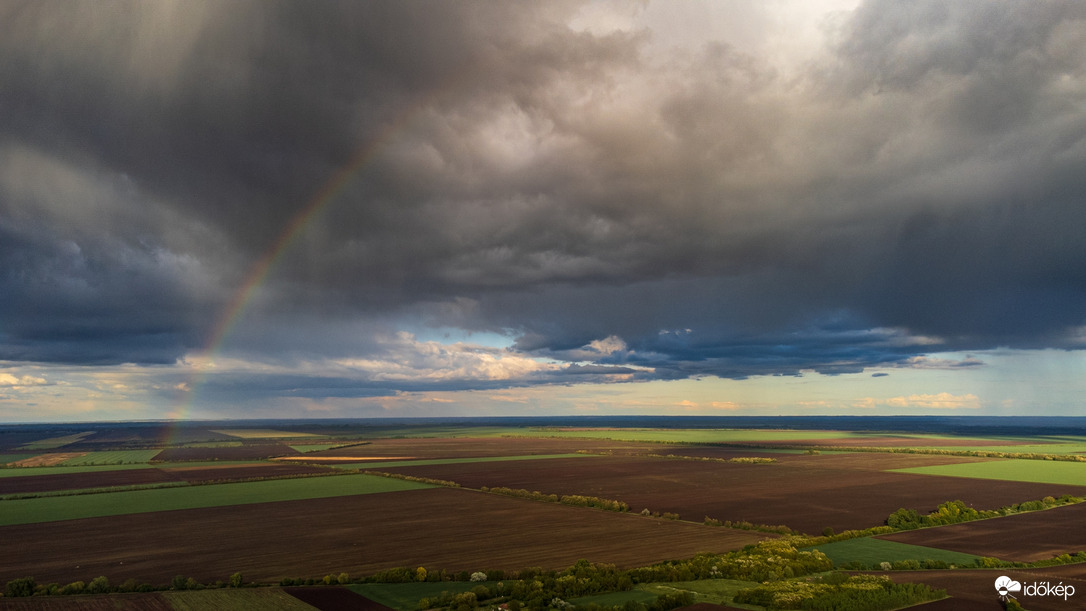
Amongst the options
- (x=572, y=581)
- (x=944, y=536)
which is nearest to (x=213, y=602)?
(x=572, y=581)

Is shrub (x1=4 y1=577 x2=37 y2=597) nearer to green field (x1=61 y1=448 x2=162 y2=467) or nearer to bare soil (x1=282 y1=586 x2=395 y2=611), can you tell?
bare soil (x1=282 y1=586 x2=395 y2=611)

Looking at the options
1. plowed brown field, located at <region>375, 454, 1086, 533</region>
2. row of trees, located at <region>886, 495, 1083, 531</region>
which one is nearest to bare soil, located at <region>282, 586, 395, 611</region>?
plowed brown field, located at <region>375, 454, 1086, 533</region>

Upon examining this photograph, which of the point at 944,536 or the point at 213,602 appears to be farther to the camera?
the point at 944,536

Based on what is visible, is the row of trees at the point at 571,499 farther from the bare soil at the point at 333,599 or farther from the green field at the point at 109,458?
the green field at the point at 109,458

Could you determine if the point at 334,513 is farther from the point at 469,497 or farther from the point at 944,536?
the point at 944,536

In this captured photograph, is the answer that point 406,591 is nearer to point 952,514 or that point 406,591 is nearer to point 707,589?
point 707,589

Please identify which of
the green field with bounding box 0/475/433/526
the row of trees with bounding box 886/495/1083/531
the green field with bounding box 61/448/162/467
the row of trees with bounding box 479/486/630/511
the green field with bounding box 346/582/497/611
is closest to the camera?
the green field with bounding box 346/582/497/611
